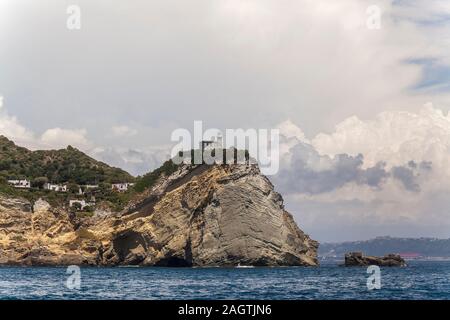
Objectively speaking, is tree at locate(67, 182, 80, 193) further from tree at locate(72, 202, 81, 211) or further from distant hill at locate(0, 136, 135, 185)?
tree at locate(72, 202, 81, 211)

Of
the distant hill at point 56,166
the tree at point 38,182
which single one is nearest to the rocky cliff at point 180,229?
the tree at point 38,182

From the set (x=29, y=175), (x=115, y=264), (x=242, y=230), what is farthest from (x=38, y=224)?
(x=29, y=175)

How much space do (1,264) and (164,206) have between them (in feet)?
92.8

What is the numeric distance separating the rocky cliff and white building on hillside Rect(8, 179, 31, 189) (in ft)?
86.5

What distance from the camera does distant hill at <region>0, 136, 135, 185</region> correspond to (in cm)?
15162

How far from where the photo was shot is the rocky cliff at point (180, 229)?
92.2m

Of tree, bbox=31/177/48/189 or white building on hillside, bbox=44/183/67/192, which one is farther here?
white building on hillside, bbox=44/183/67/192

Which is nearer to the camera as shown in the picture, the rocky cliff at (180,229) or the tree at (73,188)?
the rocky cliff at (180,229)

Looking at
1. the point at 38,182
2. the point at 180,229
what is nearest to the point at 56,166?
the point at 38,182

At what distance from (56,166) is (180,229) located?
232 feet

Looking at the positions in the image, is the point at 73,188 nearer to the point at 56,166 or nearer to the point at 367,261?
the point at 56,166

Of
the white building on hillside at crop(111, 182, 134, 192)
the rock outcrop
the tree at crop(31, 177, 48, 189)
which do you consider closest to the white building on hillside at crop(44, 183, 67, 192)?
the tree at crop(31, 177, 48, 189)

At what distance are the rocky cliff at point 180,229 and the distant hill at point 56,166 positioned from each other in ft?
140

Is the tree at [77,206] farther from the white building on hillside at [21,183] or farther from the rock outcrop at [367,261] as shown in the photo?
the rock outcrop at [367,261]
